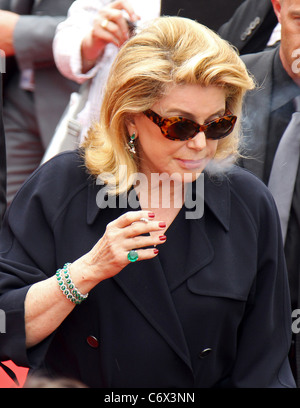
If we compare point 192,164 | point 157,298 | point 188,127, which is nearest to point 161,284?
point 157,298

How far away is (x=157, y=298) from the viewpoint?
8.30 feet

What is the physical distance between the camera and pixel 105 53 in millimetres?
3279

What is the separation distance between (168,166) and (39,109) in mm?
1169

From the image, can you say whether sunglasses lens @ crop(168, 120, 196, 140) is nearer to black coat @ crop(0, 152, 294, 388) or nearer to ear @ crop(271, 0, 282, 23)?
black coat @ crop(0, 152, 294, 388)

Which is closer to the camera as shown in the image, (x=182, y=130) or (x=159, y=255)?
(x=182, y=130)

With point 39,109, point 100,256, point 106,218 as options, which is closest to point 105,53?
point 39,109

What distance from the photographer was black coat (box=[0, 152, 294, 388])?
2514mm

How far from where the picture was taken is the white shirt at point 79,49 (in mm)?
3258

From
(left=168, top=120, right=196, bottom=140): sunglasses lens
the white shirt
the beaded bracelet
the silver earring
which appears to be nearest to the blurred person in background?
the white shirt

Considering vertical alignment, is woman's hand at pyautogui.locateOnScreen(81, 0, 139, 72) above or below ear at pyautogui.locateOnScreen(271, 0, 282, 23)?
below

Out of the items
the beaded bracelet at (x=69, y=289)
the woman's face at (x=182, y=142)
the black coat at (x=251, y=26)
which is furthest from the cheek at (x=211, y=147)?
the black coat at (x=251, y=26)

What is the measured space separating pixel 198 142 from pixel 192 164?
10cm

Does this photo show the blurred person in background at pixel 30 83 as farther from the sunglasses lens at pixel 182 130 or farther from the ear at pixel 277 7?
the sunglasses lens at pixel 182 130

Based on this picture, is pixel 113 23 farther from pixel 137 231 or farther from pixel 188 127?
pixel 137 231
